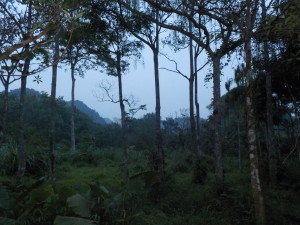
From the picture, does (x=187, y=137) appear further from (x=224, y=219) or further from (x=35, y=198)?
(x=35, y=198)

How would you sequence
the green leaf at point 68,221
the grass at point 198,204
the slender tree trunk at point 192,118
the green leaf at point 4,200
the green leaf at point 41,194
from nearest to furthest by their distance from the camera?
the green leaf at point 68,221 < the green leaf at point 4,200 < the green leaf at point 41,194 < the grass at point 198,204 < the slender tree trunk at point 192,118

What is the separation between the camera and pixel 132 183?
Result: 746 centimetres

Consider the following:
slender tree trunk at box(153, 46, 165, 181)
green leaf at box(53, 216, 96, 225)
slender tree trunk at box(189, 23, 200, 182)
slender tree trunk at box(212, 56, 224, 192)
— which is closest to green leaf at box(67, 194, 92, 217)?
green leaf at box(53, 216, 96, 225)

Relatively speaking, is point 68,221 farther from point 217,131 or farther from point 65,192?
point 217,131

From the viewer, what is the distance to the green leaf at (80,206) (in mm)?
6305

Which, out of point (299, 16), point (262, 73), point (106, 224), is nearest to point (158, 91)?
point (262, 73)

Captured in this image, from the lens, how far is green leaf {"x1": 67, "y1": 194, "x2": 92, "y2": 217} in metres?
6.30

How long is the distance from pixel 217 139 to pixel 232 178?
19.8 ft

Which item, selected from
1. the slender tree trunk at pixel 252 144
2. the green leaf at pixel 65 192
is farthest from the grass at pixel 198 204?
the slender tree trunk at pixel 252 144

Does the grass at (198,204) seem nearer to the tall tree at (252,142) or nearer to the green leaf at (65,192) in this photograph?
the green leaf at (65,192)

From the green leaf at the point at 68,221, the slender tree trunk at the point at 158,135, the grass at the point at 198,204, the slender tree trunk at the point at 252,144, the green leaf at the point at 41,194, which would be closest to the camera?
the green leaf at the point at 68,221

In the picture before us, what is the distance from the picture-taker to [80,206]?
21.0 feet

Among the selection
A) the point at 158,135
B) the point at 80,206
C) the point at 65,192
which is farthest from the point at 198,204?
the point at 80,206

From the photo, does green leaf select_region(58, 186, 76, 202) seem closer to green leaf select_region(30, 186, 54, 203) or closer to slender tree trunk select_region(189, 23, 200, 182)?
green leaf select_region(30, 186, 54, 203)
